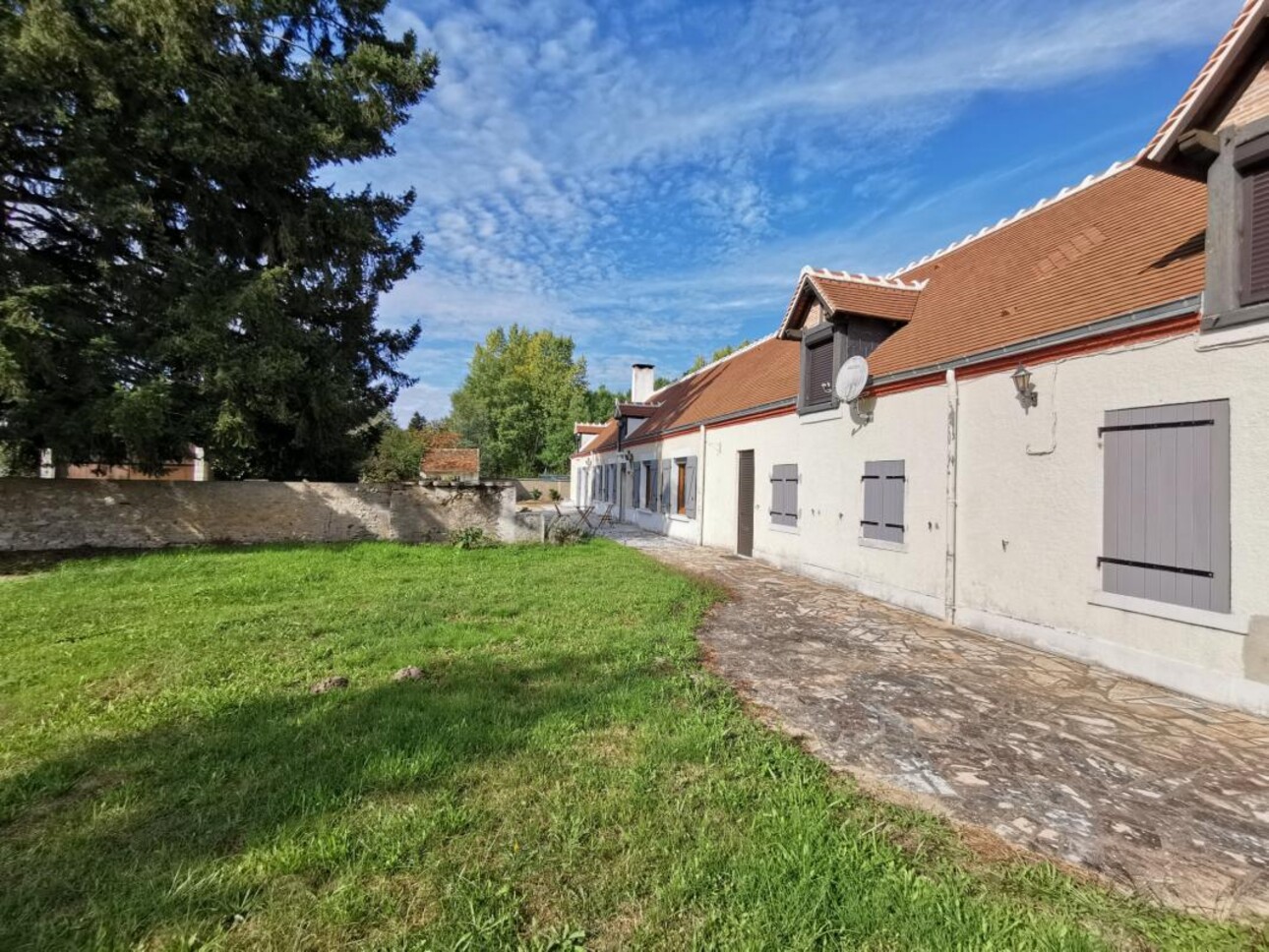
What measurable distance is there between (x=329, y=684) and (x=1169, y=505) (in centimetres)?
742

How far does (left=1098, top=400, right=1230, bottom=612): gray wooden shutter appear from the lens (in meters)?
4.70

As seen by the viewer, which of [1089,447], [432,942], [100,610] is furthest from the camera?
[100,610]

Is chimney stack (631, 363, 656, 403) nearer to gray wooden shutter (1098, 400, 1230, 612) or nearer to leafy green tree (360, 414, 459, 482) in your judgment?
leafy green tree (360, 414, 459, 482)

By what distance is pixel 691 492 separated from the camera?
1628 centimetres

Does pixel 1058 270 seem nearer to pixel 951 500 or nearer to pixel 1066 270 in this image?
pixel 1066 270

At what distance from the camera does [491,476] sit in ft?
148

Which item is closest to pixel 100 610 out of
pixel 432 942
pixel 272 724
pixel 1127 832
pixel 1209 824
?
pixel 272 724

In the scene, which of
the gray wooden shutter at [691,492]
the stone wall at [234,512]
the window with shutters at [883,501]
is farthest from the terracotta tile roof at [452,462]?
the window with shutters at [883,501]

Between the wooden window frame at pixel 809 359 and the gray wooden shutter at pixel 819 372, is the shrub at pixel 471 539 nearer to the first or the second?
the wooden window frame at pixel 809 359

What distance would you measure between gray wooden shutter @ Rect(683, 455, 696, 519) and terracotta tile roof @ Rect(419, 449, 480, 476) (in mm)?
22582

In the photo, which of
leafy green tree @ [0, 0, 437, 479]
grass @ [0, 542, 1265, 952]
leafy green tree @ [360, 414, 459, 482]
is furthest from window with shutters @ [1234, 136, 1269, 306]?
leafy green tree @ [360, 414, 459, 482]

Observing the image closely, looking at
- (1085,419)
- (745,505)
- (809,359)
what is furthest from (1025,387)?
(745,505)

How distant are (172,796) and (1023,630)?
764 cm

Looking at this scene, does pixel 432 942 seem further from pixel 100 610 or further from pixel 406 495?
pixel 406 495
